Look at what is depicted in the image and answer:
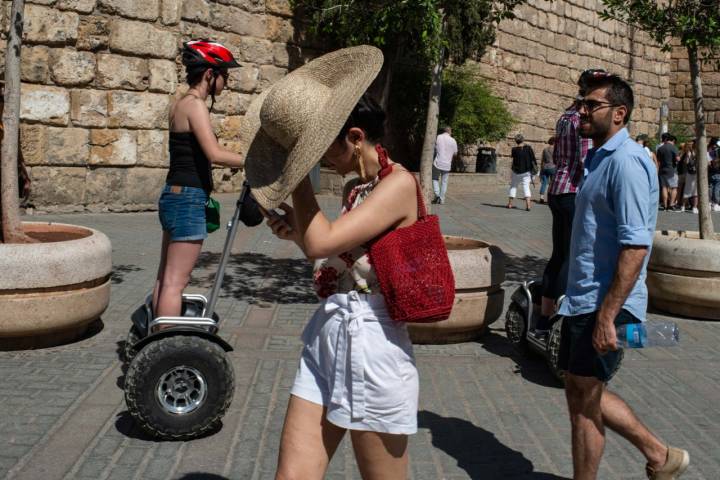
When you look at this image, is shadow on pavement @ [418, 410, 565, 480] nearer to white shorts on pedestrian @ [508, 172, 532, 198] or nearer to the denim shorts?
the denim shorts

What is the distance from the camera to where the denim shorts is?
4852 mm

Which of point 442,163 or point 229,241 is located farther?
point 442,163

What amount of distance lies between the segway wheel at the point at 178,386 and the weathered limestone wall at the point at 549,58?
795 inches

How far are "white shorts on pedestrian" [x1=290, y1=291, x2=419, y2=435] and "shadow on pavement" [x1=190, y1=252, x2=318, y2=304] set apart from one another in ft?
16.0

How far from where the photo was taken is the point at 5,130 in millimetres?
6195

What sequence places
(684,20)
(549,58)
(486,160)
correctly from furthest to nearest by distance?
1. (549,58)
2. (486,160)
3. (684,20)

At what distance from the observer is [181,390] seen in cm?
434

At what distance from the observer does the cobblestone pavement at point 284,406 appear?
4.10m

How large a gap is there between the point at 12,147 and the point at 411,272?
4.44 m

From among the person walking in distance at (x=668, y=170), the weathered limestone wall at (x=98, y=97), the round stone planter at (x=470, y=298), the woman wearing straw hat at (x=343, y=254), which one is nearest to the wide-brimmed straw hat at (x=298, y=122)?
the woman wearing straw hat at (x=343, y=254)

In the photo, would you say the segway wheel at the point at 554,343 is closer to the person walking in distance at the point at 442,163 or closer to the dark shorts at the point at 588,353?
the dark shorts at the point at 588,353

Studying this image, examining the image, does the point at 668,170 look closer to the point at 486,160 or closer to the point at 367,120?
the point at 486,160

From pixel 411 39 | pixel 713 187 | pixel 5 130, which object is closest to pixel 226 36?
pixel 411 39

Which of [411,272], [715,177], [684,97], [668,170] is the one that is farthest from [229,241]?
[684,97]
